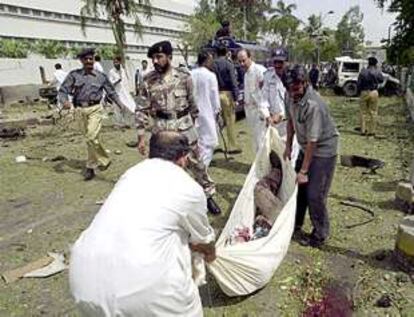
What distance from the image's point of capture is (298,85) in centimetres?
368

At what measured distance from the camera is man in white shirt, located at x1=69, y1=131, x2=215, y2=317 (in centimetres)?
182

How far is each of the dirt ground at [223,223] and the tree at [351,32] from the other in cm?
4596

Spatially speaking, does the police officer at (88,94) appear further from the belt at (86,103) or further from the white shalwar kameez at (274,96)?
the white shalwar kameez at (274,96)

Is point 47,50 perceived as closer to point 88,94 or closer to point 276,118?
point 88,94

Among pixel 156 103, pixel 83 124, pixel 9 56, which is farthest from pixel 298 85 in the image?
pixel 9 56

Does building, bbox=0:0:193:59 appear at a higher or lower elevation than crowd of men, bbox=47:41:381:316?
higher

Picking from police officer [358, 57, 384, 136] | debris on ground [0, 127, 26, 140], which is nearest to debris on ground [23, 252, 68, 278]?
debris on ground [0, 127, 26, 140]

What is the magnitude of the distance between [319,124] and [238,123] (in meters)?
7.79

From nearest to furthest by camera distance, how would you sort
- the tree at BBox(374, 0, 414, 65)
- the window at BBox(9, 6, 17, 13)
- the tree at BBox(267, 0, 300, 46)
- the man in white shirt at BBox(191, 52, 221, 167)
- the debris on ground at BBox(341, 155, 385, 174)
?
1. the man in white shirt at BBox(191, 52, 221, 167)
2. the debris on ground at BBox(341, 155, 385, 174)
3. the tree at BBox(374, 0, 414, 65)
4. the window at BBox(9, 6, 17, 13)
5. the tree at BBox(267, 0, 300, 46)

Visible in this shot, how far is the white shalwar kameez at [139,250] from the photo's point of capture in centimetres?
182

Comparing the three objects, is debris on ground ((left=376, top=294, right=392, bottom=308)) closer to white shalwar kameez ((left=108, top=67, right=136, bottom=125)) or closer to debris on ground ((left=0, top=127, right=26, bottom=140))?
white shalwar kameez ((left=108, top=67, right=136, bottom=125))

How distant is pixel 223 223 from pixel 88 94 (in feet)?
9.45

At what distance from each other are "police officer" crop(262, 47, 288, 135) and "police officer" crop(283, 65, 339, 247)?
4.24 feet

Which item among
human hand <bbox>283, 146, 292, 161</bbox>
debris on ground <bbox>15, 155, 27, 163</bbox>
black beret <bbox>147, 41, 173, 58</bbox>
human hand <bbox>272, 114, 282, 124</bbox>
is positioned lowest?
debris on ground <bbox>15, 155, 27, 163</bbox>
